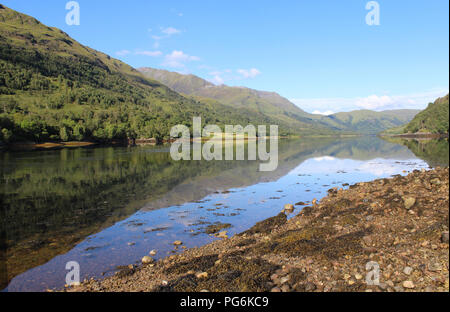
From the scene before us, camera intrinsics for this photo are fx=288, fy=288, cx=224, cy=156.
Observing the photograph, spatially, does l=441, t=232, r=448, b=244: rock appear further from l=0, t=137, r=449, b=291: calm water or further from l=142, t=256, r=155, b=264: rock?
l=142, t=256, r=155, b=264: rock

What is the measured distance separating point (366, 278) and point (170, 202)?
19.1 metres

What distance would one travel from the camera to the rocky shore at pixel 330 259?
8.58 metres

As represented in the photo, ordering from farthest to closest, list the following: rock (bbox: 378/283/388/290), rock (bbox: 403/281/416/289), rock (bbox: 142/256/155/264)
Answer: rock (bbox: 142/256/155/264) → rock (bbox: 378/283/388/290) → rock (bbox: 403/281/416/289)

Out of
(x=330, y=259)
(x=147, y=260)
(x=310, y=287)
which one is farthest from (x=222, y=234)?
(x=310, y=287)

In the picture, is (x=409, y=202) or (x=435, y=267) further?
(x=409, y=202)

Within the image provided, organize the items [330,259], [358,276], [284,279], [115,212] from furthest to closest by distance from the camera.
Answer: [115,212], [330,259], [284,279], [358,276]

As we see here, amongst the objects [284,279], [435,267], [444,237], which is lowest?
[284,279]

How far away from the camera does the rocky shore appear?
8.58m

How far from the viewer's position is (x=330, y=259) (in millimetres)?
10430
